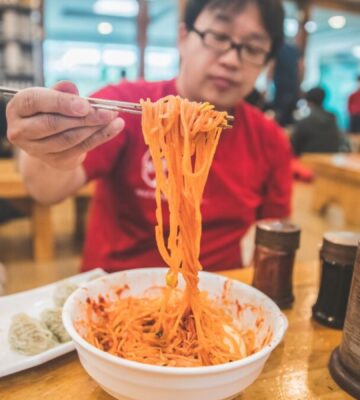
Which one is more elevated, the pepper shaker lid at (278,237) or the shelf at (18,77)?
the shelf at (18,77)

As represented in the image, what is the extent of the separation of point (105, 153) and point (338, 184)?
2.65 meters

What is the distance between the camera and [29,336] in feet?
2.47

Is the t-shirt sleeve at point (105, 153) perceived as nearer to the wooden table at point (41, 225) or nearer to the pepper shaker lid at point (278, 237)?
the pepper shaker lid at point (278, 237)

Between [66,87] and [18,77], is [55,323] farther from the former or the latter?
[18,77]

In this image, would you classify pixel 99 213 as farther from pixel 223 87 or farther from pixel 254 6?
pixel 254 6

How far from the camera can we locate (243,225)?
148 centimetres

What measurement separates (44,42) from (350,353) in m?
5.43

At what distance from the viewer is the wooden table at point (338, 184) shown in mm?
3236

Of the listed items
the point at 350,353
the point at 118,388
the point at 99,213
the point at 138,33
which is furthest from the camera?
the point at 138,33

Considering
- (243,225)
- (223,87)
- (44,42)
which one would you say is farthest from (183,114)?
(44,42)

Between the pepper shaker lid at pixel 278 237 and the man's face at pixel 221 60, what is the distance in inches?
22.6

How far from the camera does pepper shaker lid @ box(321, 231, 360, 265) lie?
83 centimetres

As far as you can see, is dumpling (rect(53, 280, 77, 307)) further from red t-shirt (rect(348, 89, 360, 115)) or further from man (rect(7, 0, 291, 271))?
red t-shirt (rect(348, 89, 360, 115))

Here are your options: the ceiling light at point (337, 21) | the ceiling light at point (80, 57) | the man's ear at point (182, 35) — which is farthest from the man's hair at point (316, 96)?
the ceiling light at point (337, 21)
